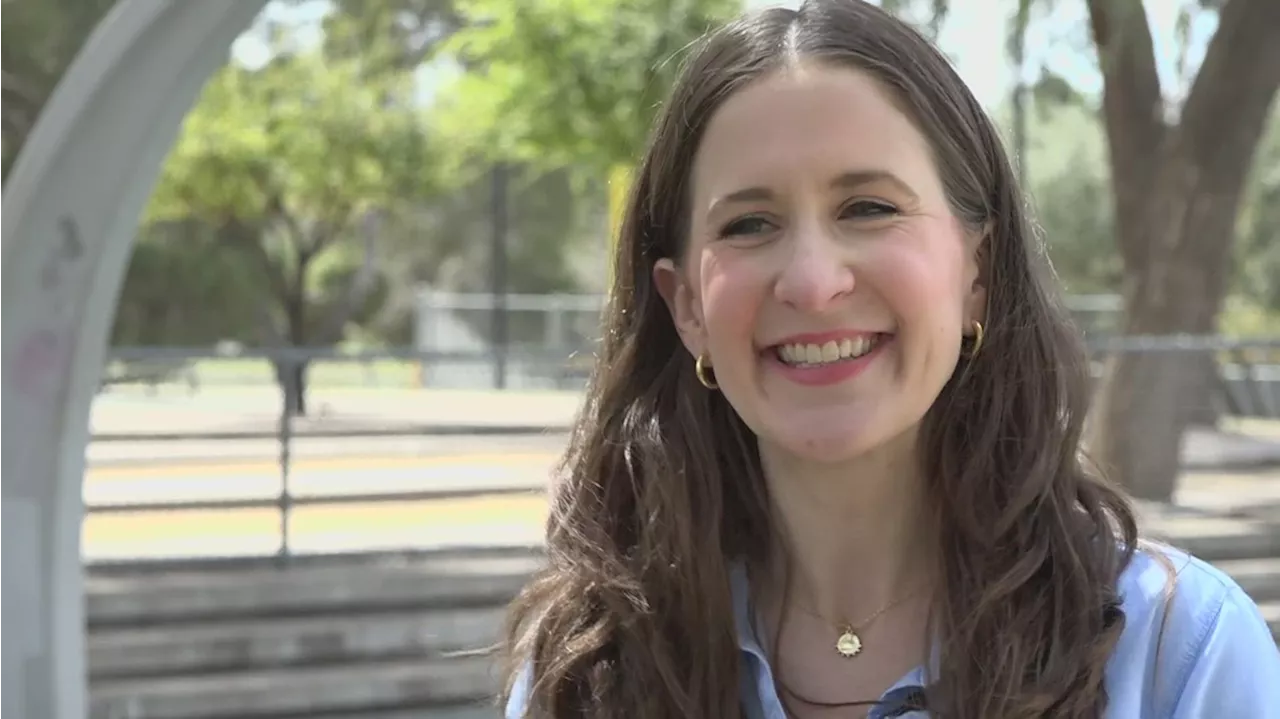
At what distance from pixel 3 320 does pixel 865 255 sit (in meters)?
2.93

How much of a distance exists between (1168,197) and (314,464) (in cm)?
578

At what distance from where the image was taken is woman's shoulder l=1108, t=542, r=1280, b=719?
1.36 meters

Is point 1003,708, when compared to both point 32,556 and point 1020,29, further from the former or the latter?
point 1020,29

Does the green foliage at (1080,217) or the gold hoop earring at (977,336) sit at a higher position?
the green foliage at (1080,217)

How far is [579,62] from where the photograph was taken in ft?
49.5

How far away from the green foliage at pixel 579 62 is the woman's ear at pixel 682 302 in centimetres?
1209

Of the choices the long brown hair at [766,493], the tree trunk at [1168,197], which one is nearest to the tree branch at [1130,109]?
the tree trunk at [1168,197]

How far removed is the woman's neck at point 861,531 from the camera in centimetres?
162

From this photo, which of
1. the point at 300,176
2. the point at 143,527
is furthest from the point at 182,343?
the point at 143,527

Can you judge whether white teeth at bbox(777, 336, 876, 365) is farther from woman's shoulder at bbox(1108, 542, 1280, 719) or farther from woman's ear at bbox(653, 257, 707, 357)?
woman's shoulder at bbox(1108, 542, 1280, 719)

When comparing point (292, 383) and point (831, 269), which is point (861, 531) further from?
point (292, 383)

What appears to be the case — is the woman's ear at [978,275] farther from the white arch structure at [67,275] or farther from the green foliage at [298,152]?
the green foliage at [298,152]

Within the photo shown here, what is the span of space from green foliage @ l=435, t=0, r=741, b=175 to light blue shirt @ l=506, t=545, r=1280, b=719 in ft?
41.0

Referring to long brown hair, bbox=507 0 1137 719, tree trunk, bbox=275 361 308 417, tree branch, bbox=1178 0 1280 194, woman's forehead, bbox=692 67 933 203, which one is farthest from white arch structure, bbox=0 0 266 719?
tree branch, bbox=1178 0 1280 194
